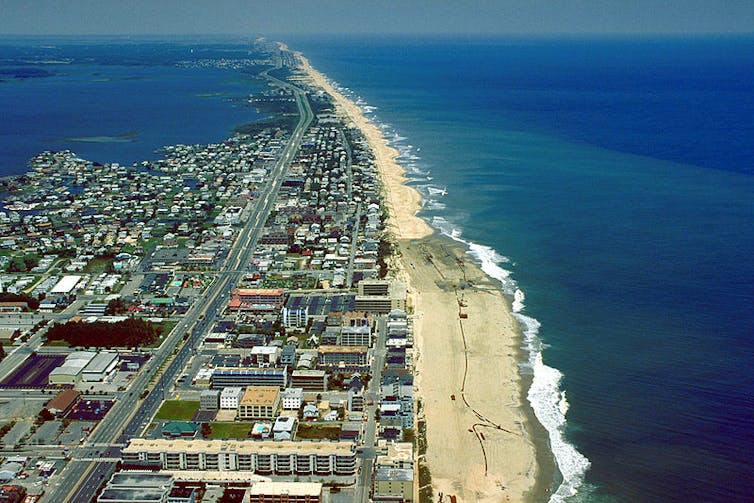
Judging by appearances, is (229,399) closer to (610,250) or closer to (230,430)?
(230,430)

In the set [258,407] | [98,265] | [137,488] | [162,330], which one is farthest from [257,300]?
[137,488]

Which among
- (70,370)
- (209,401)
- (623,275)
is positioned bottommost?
(70,370)

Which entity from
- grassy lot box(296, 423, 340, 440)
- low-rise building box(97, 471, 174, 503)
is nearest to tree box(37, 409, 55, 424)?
low-rise building box(97, 471, 174, 503)

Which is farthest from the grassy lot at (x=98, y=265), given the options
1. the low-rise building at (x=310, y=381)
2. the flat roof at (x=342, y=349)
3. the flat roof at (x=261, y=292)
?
the low-rise building at (x=310, y=381)

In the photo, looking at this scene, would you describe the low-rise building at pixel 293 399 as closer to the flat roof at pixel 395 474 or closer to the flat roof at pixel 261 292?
the flat roof at pixel 395 474

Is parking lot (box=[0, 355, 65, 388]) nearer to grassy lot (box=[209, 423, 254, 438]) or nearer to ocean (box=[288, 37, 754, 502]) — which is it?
grassy lot (box=[209, 423, 254, 438])
